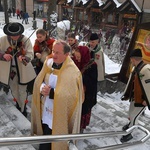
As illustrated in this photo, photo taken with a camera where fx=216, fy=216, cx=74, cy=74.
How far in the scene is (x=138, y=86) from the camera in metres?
3.52

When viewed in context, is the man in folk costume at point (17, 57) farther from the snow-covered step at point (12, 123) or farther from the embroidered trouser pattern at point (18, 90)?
the snow-covered step at point (12, 123)

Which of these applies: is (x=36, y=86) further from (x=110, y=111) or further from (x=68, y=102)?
(x=110, y=111)

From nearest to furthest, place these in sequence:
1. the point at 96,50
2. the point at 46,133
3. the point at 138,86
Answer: the point at 46,133
the point at 138,86
the point at 96,50

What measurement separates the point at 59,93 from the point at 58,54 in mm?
463

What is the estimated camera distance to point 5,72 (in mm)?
3650

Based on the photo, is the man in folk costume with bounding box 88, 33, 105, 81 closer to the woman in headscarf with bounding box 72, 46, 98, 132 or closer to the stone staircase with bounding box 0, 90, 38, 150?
the woman in headscarf with bounding box 72, 46, 98, 132

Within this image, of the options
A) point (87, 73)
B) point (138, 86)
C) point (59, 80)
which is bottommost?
point (138, 86)

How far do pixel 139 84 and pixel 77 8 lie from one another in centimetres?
2050

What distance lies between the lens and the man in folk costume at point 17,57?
345 cm

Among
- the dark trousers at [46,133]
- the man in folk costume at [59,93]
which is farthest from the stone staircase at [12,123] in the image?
the man in folk costume at [59,93]

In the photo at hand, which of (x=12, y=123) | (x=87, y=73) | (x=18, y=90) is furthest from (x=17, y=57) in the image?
(x=87, y=73)

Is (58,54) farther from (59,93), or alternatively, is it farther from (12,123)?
(12,123)

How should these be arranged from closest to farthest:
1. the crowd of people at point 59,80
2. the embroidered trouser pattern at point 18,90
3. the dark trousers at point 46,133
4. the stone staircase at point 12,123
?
1. the crowd of people at point 59,80
2. the dark trousers at point 46,133
3. the stone staircase at point 12,123
4. the embroidered trouser pattern at point 18,90

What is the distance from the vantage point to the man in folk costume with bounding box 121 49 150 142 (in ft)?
11.1
